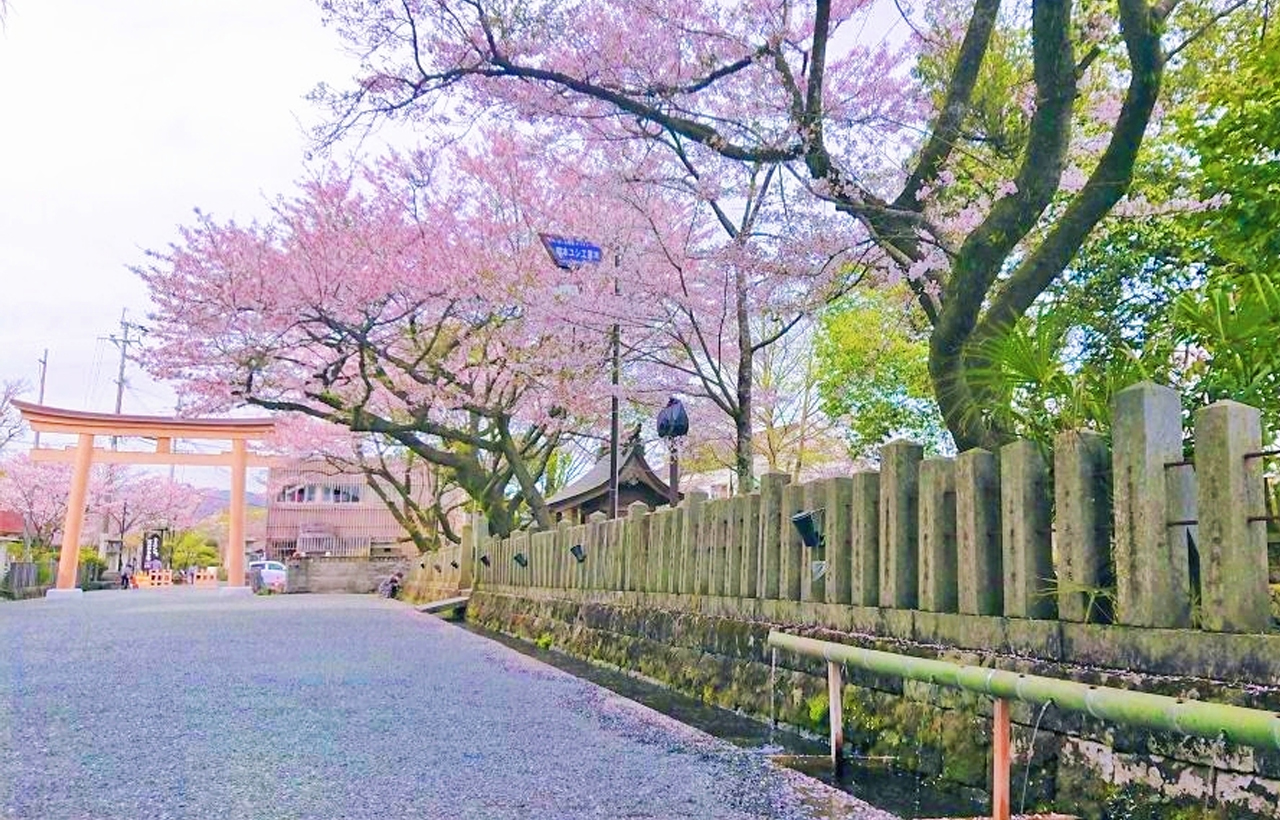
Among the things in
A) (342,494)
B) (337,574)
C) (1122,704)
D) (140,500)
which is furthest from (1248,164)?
(140,500)

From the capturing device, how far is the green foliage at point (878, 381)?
15.9 metres

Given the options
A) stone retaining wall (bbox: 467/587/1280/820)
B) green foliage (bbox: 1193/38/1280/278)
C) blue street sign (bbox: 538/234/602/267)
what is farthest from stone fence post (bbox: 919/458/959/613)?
blue street sign (bbox: 538/234/602/267)

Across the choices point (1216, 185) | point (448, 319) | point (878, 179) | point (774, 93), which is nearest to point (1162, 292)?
point (1216, 185)

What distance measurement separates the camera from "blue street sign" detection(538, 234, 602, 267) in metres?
12.0

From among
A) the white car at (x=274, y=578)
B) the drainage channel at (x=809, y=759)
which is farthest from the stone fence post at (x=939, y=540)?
the white car at (x=274, y=578)

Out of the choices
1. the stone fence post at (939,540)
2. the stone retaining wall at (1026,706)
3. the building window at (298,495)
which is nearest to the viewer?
the stone retaining wall at (1026,706)

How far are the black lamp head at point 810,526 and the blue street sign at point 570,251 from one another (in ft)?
24.7

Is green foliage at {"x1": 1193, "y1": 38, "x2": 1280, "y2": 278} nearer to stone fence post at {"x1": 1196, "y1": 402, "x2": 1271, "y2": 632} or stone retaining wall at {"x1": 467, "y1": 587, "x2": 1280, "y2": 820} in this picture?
stone retaining wall at {"x1": 467, "y1": 587, "x2": 1280, "y2": 820}

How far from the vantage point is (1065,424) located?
346 centimetres

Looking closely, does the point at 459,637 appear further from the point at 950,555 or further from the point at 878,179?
the point at 950,555

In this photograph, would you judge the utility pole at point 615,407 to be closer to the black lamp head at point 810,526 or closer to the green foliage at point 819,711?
the black lamp head at point 810,526

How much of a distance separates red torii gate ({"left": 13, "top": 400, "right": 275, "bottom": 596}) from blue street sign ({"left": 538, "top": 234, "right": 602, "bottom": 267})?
17.5 m

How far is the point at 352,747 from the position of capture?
4078mm

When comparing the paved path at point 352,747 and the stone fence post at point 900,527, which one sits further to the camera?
the stone fence post at point 900,527
